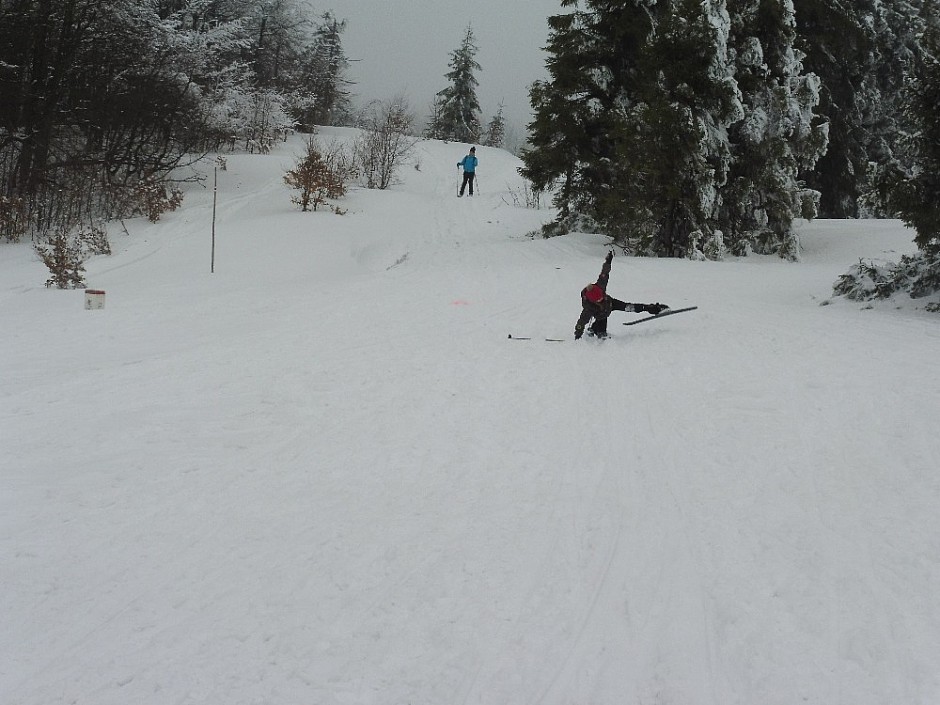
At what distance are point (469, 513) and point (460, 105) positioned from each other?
4897 cm

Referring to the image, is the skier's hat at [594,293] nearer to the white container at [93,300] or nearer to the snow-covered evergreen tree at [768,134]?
the white container at [93,300]

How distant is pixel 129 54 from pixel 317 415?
2005 centimetres

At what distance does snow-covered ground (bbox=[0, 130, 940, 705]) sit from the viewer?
8.30ft

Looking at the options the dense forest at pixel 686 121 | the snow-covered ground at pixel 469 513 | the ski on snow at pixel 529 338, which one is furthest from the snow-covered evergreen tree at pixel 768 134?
the ski on snow at pixel 529 338

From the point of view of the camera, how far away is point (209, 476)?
4051 millimetres

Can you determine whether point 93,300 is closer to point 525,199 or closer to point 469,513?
point 469,513

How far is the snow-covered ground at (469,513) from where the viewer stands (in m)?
2.53

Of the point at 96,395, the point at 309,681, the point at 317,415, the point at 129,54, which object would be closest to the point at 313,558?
the point at 309,681

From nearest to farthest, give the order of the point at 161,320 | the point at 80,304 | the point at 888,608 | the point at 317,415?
the point at 888,608, the point at 317,415, the point at 161,320, the point at 80,304

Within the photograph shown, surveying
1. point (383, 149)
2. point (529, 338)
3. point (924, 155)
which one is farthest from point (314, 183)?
point (924, 155)

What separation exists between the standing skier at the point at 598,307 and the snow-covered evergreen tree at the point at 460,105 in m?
43.9

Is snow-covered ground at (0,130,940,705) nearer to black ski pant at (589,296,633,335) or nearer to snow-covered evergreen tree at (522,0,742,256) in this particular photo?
black ski pant at (589,296,633,335)

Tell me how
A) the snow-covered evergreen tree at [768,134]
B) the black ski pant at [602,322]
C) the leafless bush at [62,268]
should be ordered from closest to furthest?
the black ski pant at [602,322]
the leafless bush at [62,268]
the snow-covered evergreen tree at [768,134]

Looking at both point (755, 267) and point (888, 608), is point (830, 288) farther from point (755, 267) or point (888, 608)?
point (888, 608)
